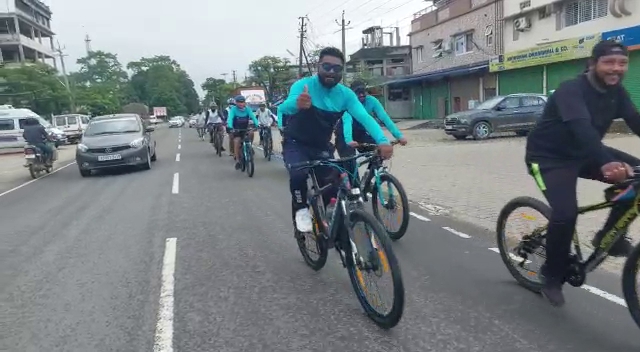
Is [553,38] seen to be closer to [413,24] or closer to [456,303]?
[413,24]

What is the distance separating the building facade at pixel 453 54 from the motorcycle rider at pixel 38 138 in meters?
23.1

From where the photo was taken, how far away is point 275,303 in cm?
450

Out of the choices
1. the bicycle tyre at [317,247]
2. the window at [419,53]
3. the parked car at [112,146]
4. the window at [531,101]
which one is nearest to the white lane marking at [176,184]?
the parked car at [112,146]

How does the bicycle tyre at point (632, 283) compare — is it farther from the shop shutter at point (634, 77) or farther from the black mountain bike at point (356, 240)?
the shop shutter at point (634, 77)

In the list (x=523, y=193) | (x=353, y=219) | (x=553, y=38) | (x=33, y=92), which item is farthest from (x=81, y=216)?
(x=33, y=92)

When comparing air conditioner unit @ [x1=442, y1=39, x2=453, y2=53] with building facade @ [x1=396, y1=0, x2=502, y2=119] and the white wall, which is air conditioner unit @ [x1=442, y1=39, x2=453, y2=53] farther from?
the white wall

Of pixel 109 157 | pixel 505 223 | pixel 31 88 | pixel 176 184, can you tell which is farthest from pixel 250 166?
pixel 31 88

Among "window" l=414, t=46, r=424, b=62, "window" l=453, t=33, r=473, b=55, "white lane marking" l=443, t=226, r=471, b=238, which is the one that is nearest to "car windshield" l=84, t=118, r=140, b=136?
"white lane marking" l=443, t=226, r=471, b=238

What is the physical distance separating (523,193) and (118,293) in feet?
21.3

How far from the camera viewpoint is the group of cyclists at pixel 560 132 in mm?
3604

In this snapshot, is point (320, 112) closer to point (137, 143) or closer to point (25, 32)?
point (137, 143)

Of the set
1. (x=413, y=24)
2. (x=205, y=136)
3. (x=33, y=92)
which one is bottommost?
(x=205, y=136)

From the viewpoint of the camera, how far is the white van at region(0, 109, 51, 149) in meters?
28.0

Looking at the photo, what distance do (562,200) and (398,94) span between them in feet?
137
